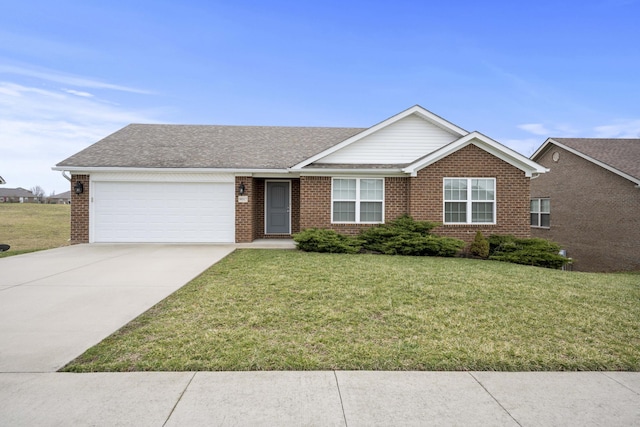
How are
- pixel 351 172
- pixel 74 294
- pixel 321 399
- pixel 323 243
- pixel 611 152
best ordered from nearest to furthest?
pixel 321 399
pixel 74 294
pixel 323 243
pixel 351 172
pixel 611 152

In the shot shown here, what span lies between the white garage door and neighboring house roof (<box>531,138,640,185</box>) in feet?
54.0

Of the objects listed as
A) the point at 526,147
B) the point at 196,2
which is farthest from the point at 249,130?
the point at 526,147

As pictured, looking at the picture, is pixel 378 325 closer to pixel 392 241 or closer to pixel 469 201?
pixel 392 241

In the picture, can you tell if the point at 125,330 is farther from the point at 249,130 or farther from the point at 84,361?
the point at 249,130

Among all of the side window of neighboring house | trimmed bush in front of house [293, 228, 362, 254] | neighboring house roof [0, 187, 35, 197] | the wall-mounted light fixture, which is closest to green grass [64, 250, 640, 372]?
trimmed bush in front of house [293, 228, 362, 254]

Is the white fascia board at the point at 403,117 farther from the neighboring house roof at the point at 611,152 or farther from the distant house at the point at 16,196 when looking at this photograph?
the distant house at the point at 16,196

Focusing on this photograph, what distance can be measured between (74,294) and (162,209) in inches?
295

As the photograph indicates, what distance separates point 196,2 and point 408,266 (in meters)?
14.1

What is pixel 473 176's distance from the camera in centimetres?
1241

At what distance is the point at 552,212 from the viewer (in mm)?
18922

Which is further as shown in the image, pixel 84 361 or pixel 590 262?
pixel 590 262

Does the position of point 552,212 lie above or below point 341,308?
above

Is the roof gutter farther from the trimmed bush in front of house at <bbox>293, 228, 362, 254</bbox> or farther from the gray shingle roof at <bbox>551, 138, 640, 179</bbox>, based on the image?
the gray shingle roof at <bbox>551, 138, 640, 179</bbox>

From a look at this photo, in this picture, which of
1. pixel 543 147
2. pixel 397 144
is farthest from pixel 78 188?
pixel 543 147
